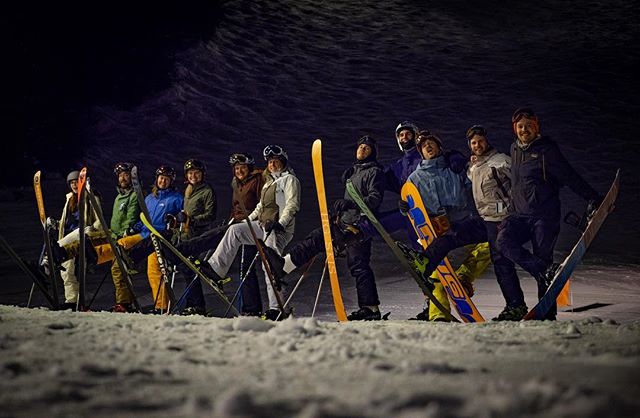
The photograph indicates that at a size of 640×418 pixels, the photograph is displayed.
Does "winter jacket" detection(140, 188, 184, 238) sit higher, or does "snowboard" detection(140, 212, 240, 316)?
"winter jacket" detection(140, 188, 184, 238)

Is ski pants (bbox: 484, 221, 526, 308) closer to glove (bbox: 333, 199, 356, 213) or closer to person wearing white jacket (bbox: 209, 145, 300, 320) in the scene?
glove (bbox: 333, 199, 356, 213)

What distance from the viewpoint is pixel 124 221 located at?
28.3 ft

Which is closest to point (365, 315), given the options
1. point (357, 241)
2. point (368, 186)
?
point (357, 241)

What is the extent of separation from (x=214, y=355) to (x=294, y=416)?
1068mm

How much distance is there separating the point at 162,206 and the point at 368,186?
8.50 feet

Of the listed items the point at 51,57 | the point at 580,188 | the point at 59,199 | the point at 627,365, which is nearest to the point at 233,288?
the point at 580,188

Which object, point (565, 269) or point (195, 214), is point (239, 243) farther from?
point (565, 269)

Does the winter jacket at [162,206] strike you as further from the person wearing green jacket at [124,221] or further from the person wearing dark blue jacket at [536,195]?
the person wearing dark blue jacket at [536,195]

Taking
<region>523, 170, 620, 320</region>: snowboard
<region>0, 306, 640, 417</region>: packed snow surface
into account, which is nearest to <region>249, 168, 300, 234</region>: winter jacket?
<region>523, 170, 620, 320</region>: snowboard

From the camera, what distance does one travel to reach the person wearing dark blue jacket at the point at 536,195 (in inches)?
244

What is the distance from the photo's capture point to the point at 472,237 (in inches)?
263

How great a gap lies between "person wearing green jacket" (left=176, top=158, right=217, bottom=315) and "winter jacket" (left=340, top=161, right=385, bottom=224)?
5.57ft

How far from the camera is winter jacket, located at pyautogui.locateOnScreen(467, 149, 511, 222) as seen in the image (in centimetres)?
648

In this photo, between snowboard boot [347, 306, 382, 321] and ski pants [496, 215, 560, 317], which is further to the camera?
snowboard boot [347, 306, 382, 321]
